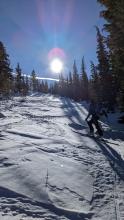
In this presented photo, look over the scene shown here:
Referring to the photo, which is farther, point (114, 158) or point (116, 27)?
point (116, 27)

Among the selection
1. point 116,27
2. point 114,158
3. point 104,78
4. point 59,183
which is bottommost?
point 114,158

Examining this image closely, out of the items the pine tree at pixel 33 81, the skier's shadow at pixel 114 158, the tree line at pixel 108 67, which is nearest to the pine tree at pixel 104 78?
the tree line at pixel 108 67

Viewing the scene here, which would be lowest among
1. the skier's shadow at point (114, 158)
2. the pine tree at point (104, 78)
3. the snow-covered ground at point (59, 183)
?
the skier's shadow at point (114, 158)

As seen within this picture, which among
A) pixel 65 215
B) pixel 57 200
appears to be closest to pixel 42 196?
pixel 57 200

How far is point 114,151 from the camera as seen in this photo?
38.6 ft

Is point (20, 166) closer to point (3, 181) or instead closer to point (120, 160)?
point (3, 181)

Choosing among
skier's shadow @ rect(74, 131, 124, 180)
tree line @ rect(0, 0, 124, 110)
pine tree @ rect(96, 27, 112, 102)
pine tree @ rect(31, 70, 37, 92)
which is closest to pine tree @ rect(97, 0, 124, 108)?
tree line @ rect(0, 0, 124, 110)

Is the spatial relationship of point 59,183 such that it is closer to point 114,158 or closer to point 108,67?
point 114,158

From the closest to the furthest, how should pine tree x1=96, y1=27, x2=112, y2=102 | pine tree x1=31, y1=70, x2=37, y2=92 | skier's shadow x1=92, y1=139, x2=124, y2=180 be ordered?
skier's shadow x1=92, y1=139, x2=124, y2=180 → pine tree x1=96, y1=27, x2=112, y2=102 → pine tree x1=31, y1=70, x2=37, y2=92

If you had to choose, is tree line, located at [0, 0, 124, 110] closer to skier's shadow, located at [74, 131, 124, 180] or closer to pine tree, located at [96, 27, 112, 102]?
pine tree, located at [96, 27, 112, 102]

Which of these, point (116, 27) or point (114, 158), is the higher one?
point (116, 27)

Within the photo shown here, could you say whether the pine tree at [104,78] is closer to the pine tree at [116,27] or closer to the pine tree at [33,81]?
the pine tree at [116,27]

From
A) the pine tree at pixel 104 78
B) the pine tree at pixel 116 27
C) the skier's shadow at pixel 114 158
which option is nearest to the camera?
the skier's shadow at pixel 114 158

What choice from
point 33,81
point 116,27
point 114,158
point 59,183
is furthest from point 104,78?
point 33,81
